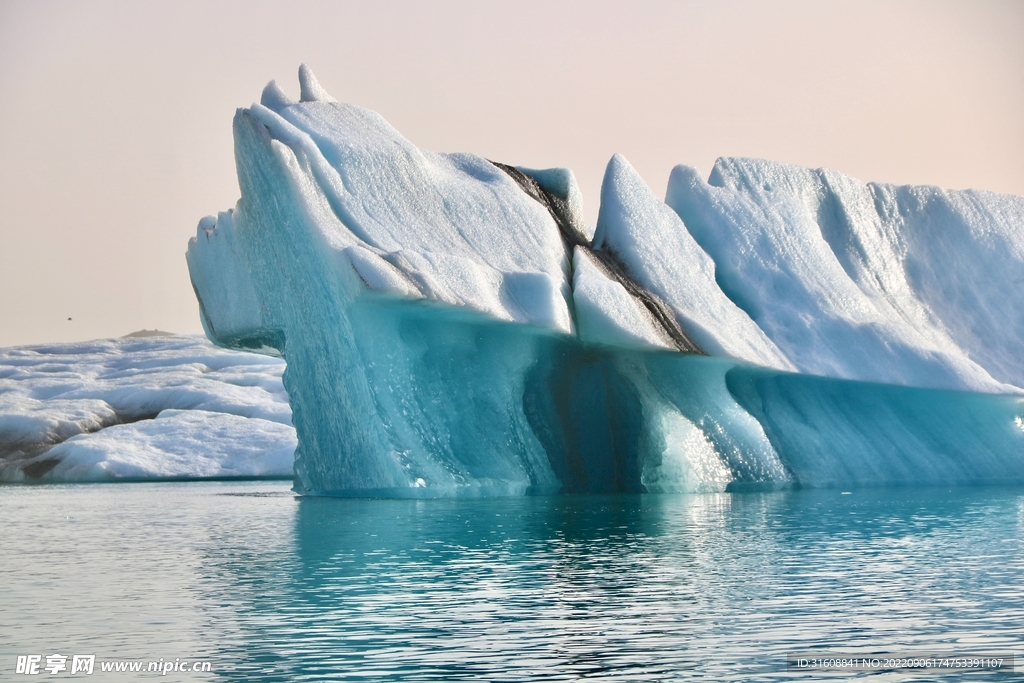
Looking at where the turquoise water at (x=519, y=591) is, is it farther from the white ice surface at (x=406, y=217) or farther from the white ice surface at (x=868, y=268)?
the white ice surface at (x=868, y=268)

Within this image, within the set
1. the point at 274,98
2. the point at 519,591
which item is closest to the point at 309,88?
the point at 274,98

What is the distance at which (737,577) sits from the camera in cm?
678

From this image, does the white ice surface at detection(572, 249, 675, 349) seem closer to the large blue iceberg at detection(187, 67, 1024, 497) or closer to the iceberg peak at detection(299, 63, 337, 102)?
the large blue iceberg at detection(187, 67, 1024, 497)

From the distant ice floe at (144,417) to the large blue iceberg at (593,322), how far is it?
7.48m

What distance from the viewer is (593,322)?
41.1 feet

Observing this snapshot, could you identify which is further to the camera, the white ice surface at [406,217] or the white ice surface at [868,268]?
the white ice surface at [868,268]

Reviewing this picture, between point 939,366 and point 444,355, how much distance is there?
5.51 m

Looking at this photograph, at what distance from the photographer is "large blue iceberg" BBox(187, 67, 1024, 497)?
12.5m

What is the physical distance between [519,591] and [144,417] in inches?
857

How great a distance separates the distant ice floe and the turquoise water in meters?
10.9

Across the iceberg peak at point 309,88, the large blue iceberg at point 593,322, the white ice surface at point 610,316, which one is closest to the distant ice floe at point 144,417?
the large blue iceberg at point 593,322

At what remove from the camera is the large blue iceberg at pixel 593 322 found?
41.0 ft

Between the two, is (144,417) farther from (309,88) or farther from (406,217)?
(406,217)

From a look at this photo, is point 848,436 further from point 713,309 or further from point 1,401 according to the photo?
point 1,401
